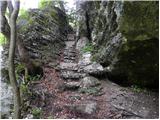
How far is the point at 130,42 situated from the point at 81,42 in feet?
24.9

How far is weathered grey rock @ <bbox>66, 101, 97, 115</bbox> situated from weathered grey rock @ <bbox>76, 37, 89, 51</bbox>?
20.9 ft

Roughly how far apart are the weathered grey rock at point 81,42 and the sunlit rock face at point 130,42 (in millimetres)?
3352

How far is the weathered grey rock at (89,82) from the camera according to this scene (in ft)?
30.8

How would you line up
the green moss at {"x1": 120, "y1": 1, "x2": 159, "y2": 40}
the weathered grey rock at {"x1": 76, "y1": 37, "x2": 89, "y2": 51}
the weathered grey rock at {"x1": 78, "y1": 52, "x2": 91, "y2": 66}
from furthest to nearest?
the weathered grey rock at {"x1": 76, "y1": 37, "x2": 89, "y2": 51} < the weathered grey rock at {"x1": 78, "y1": 52, "x2": 91, "y2": 66} < the green moss at {"x1": 120, "y1": 1, "x2": 159, "y2": 40}

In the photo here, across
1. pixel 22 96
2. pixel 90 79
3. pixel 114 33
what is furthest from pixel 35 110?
pixel 114 33

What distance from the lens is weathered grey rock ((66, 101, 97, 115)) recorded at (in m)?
7.86

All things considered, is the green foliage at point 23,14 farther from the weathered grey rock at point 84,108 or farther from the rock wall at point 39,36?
the weathered grey rock at point 84,108

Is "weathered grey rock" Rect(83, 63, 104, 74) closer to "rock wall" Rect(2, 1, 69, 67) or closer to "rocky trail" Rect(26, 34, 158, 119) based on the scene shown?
"rocky trail" Rect(26, 34, 158, 119)

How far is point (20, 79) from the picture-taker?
381 inches

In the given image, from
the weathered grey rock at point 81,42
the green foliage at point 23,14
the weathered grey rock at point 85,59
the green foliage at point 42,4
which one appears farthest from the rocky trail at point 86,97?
the green foliage at point 42,4

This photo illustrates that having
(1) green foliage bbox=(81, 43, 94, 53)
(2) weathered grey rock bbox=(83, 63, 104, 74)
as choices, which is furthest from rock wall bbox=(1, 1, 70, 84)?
(2) weathered grey rock bbox=(83, 63, 104, 74)

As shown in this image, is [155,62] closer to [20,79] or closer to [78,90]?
[78,90]

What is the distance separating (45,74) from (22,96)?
179 cm

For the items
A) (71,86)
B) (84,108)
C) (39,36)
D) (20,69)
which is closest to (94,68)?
(71,86)
